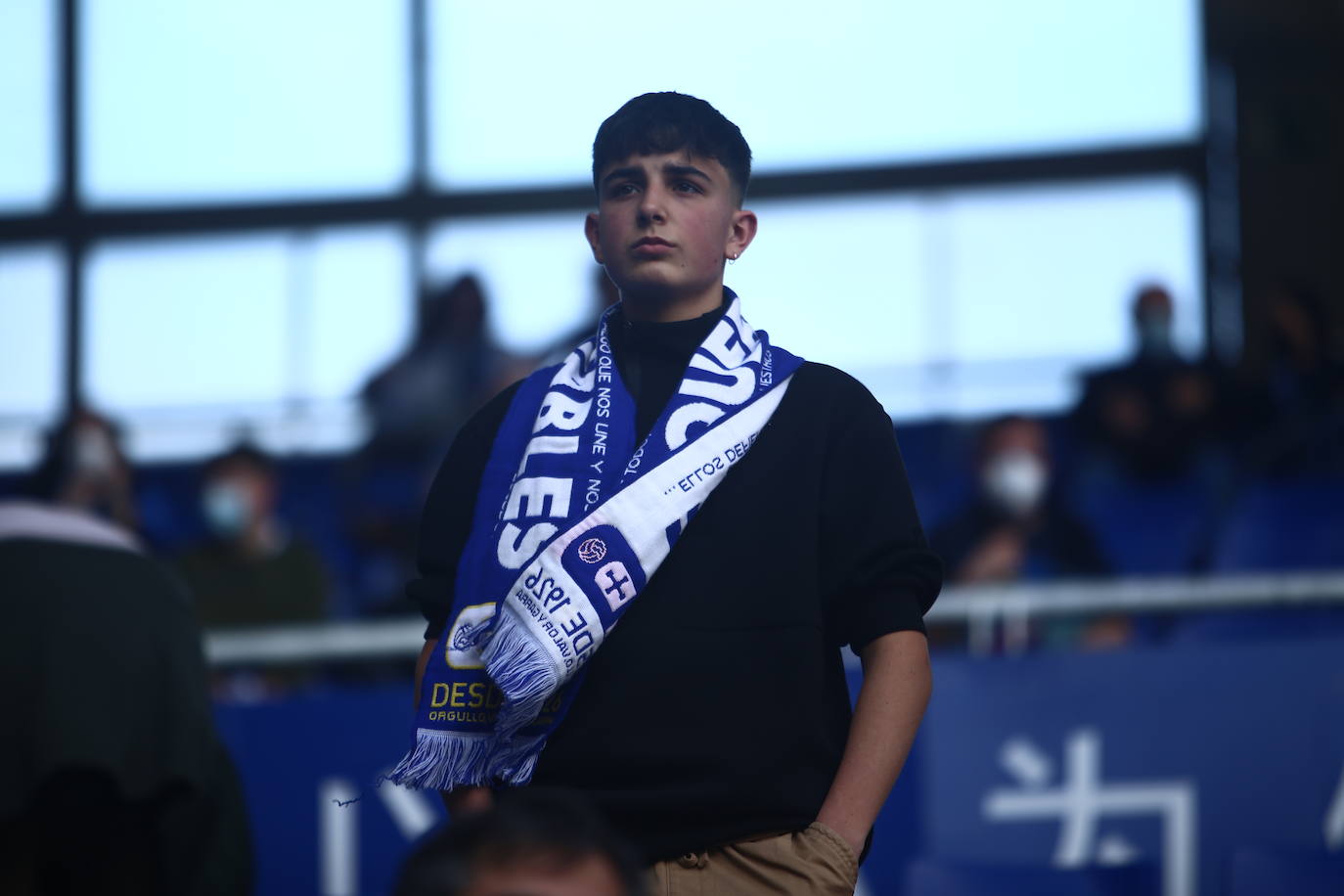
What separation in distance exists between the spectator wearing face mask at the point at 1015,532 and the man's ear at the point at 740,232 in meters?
3.69

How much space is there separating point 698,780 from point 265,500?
16.1 feet

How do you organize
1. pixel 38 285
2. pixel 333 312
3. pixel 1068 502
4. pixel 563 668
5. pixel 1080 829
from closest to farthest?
pixel 563 668 → pixel 1080 829 → pixel 1068 502 → pixel 333 312 → pixel 38 285

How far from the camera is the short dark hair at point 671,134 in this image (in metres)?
2.51

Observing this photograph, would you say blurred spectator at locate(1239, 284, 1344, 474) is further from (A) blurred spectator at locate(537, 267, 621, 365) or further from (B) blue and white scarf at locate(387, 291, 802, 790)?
(B) blue and white scarf at locate(387, 291, 802, 790)

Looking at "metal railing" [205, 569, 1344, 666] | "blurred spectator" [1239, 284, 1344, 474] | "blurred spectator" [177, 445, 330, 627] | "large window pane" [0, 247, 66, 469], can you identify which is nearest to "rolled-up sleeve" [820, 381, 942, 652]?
"metal railing" [205, 569, 1344, 666]

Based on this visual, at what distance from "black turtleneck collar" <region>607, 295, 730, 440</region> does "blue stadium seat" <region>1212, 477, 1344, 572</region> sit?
197 inches

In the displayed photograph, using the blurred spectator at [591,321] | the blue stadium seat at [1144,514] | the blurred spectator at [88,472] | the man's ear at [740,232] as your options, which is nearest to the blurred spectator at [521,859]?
the man's ear at [740,232]

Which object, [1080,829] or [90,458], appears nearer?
[1080,829]

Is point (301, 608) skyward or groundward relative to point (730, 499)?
groundward

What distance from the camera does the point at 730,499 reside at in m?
2.40

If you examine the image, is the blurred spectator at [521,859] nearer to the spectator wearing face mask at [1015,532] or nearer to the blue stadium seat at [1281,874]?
the blue stadium seat at [1281,874]

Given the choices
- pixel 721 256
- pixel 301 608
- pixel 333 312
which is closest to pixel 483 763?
pixel 721 256

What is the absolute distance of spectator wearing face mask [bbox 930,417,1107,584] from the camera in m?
6.19

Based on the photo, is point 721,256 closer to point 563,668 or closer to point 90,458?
Answer: point 563,668
